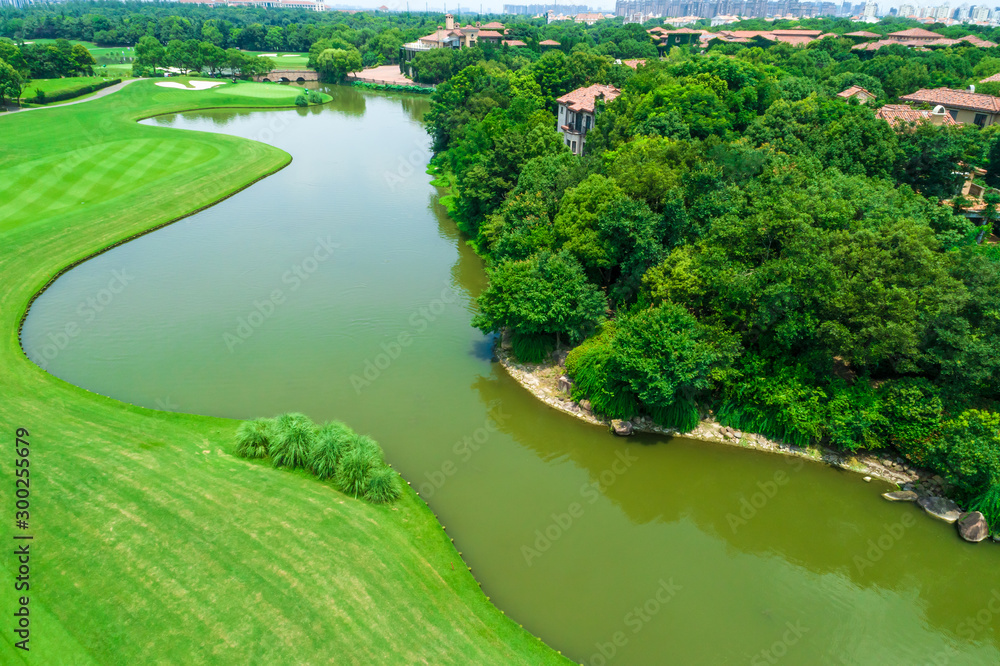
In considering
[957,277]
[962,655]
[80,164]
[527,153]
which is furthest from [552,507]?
[80,164]

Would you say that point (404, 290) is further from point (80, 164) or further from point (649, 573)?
point (80, 164)

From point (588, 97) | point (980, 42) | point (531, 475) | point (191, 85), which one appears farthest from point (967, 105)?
point (191, 85)

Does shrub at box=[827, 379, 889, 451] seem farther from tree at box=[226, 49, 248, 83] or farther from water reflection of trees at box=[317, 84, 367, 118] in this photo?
tree at box=[226, 49, 248, 83]

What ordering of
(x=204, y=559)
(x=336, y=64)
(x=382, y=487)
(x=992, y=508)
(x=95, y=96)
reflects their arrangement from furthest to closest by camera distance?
(x=336, y=64)
(x=95, y=96)
(x=992, y=508)
(x=382, y=487)
(x=204, y=559)

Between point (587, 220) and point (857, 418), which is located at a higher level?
point (587, 220)

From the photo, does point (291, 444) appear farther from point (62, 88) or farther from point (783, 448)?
point (62, 88)

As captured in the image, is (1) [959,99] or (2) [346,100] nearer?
(1) [959,99]
